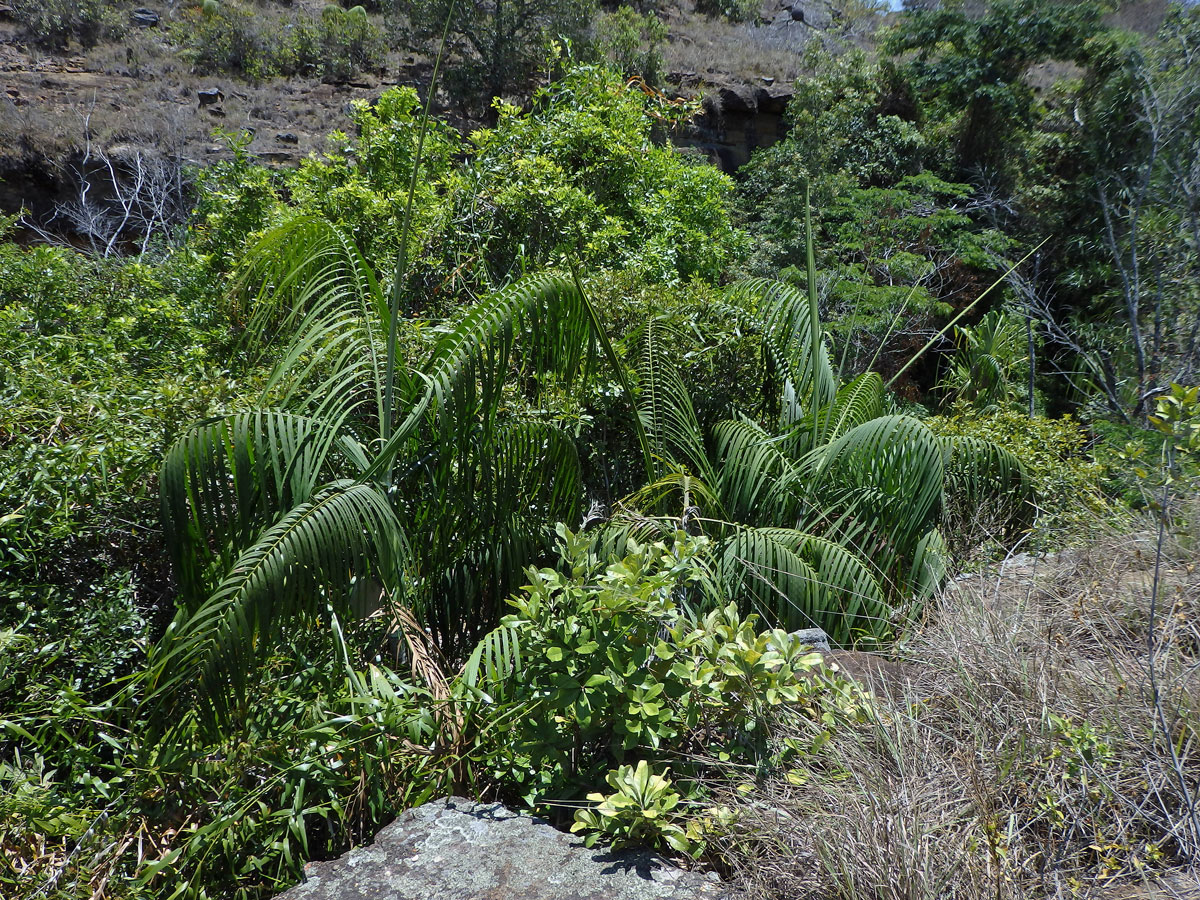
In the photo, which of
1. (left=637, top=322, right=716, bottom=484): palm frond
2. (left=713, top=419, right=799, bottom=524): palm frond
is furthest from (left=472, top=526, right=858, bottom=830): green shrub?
(left=637, top=322, right=716, bottom=484): palm frond

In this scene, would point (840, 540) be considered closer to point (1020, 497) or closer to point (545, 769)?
point (1020, 497)

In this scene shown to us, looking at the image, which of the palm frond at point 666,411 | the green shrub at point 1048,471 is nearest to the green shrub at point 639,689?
the green shrub at point 1048,471

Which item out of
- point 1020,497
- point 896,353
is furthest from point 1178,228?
point 1020,497

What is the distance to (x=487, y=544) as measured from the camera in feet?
10.8

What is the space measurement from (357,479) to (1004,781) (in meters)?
1.98

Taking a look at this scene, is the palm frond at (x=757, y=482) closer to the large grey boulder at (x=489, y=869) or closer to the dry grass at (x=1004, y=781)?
the dry grass at (x=1004, y=781)

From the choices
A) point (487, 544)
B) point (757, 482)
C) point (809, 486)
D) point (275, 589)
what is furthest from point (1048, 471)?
point (275, 589)

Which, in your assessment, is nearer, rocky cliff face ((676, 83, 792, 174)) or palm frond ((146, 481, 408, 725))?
palm frond ((146, 481, 408, 725))

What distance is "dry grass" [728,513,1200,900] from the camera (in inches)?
65.7

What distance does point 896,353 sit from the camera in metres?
9.82

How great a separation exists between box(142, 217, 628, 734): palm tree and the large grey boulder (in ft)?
1.75

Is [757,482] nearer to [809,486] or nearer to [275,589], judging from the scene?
[809,486]

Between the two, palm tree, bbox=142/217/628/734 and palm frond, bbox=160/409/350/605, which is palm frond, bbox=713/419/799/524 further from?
palm frond, bbox=160/409/350/605

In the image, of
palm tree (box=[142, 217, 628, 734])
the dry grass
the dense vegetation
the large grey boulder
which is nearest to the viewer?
the dry grass
